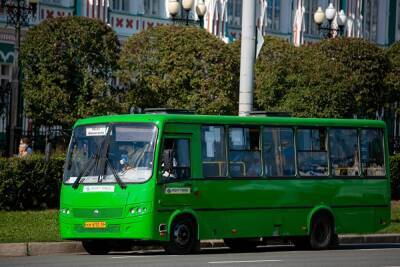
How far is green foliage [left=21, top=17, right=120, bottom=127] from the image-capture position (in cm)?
3800

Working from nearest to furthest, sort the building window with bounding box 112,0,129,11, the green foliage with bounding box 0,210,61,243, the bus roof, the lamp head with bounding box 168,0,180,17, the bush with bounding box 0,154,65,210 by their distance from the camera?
the bus roof → the green foliage with bounding box 0,210,61,243 → the bush with bounding box 0,154,65,210 → the lamp head with bounding box 168,0,180,17 → the building window with bounding box 112,0,129,11

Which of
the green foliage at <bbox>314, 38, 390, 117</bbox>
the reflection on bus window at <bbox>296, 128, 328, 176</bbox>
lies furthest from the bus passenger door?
the green foliage at <bbox>314, 38, 390, 117</bbox>

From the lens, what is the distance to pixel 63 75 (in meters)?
38.2

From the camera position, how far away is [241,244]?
85.8 feet

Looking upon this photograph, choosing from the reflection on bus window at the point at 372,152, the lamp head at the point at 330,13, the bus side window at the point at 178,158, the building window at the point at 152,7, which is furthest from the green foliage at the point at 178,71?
the bus side window at the point at 178,158

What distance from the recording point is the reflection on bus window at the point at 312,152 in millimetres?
25641

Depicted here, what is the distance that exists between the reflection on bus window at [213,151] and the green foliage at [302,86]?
62.8ft

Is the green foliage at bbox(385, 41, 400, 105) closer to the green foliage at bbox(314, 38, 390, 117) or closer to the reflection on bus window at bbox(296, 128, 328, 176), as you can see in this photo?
the green foliage at bbox(314, 38, 390, 117)

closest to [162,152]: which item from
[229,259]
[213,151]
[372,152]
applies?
[213,151]

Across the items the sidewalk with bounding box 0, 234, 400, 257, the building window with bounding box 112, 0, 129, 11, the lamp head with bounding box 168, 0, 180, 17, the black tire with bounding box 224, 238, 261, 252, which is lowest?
the black tire with bounding box 224, 238, 261, 252

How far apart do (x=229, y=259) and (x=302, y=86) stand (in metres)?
22.3

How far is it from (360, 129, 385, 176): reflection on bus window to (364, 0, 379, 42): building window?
35730mm

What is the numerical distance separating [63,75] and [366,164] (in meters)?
13.7

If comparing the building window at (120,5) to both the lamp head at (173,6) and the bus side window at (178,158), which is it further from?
the bus side window at (178,158)
